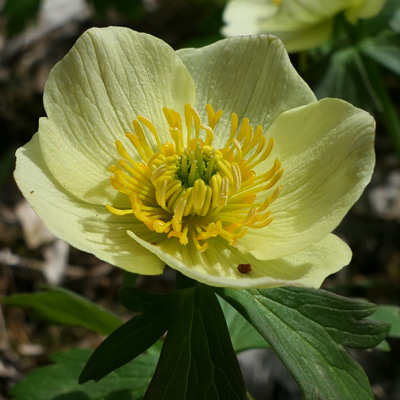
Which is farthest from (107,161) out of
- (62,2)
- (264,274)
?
(62,2)

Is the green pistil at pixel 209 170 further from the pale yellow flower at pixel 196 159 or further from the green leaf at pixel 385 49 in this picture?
the green leaf at pixel 385 49

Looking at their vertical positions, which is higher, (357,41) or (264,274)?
(357,41)

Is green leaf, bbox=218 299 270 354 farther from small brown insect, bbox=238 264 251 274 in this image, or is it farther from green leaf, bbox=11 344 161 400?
small brown insect, bbox=238 264 251 274

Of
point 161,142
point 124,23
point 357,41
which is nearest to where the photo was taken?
point 161,142

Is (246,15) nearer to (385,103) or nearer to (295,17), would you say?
(295,17)

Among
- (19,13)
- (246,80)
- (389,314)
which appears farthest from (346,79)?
(19,13)

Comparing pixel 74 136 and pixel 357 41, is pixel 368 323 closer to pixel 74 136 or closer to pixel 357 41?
pixel 74 136

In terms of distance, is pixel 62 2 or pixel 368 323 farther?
pixel 62 2
